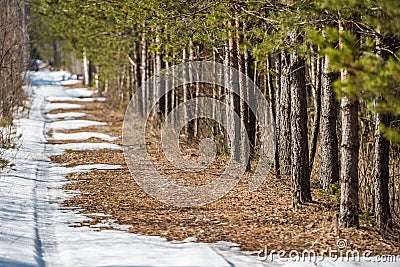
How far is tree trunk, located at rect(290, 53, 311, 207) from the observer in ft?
31.8

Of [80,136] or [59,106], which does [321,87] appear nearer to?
[80,136]

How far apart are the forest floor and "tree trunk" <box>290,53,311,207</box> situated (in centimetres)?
25

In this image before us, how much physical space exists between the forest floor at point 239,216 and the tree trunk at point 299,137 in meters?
0.25

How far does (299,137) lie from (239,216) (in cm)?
150

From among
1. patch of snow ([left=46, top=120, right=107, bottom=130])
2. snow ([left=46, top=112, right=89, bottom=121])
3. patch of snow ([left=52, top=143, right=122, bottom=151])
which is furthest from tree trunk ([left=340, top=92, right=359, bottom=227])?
snow ([left=46, top=112, right=89, bottom=121])

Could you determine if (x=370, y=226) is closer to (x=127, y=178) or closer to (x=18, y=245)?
(x=18, y=245)

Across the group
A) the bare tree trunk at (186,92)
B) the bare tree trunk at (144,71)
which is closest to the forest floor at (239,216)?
the bare tree trunk at (186,92)

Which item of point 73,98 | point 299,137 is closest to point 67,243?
point 299,137

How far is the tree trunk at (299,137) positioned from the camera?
9688 millimetres

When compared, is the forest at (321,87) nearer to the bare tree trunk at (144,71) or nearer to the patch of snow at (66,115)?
the bare tree trunk at (144,71)

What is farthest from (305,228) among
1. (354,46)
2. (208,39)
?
(208,39)

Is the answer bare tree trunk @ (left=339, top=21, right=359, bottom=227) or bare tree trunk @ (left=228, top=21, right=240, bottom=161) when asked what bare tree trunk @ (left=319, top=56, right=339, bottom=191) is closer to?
bare tree trunk @ (left=339, top=21, right=359, bottom=227)

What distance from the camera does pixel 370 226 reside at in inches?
329

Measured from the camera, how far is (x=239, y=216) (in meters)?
9.50
